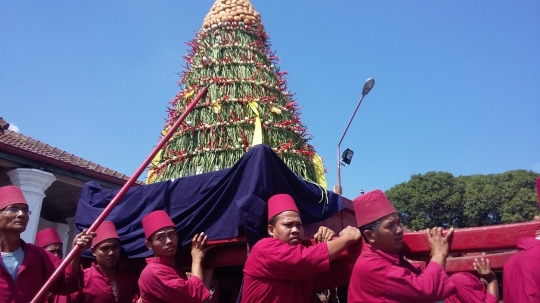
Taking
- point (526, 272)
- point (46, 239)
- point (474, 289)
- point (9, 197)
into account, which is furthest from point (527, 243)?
point (46, 239)

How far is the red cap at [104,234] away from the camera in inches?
155

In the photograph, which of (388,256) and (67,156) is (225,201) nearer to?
(388,256)

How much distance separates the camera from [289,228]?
293 cm

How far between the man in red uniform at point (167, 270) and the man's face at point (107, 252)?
1.75 ft

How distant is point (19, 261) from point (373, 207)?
251 centimetres

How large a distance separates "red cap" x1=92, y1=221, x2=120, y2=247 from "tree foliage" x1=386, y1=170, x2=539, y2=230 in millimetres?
25428

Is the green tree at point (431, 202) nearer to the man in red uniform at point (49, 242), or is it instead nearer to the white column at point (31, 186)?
the white column at point (31, 186)

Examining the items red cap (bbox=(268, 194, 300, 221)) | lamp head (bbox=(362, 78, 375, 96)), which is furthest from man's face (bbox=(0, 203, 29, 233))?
lamp head (bbox=(362, 78, 375, 96))

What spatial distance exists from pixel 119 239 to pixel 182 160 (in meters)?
1.04

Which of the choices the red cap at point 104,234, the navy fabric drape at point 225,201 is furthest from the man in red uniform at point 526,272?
the red cap at point 104,234

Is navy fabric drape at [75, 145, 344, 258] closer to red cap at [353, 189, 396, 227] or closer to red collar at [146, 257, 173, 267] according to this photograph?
red collar at [146, 257, 173, 267]

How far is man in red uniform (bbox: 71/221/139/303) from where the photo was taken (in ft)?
12.7

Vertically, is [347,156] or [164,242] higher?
[347,156]

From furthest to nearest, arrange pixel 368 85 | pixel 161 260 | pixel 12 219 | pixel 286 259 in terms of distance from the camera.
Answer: pixel 368 85 < pixel 161 260 < pixel 12 219 < pixel 286 259
